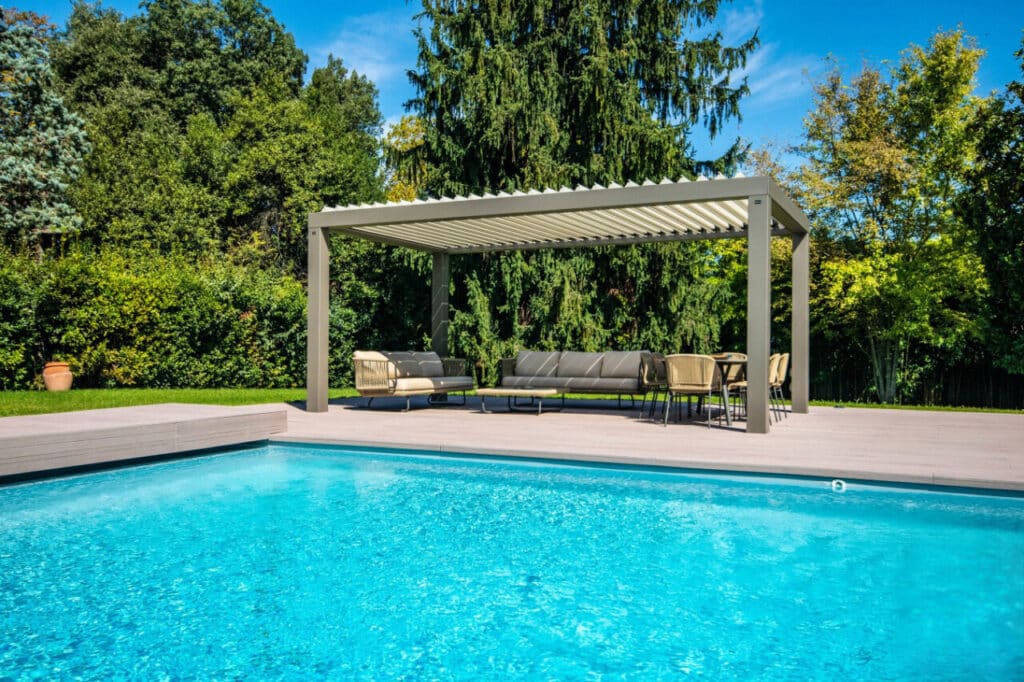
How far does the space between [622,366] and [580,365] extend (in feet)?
2.29

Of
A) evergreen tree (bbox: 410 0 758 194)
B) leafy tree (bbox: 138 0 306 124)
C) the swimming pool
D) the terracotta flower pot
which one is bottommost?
the swimming pool

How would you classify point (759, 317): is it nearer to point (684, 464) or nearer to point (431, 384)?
point (684, 464)

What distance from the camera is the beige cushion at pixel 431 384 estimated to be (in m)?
10.7

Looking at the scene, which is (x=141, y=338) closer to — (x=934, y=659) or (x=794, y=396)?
(x=794, y=396)

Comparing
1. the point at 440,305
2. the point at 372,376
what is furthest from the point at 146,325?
the point at 372,376

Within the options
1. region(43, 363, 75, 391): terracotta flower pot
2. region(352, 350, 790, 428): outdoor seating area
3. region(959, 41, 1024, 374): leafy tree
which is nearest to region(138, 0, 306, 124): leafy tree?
region(43, 363, 75, 391): terracotta flower pot

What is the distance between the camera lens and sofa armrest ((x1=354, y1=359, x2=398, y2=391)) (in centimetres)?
1047

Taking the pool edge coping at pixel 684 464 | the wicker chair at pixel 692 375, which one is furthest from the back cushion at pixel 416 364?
the wicker chair at pixel 692 375

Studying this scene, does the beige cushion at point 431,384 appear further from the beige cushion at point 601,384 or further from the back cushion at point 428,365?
the beige cushion at point 601,384

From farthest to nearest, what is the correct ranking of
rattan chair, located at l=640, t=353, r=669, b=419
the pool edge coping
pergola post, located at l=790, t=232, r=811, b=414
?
1. pergola post, located at l=790, t=232, r=811, b=414
2. rattan chair, located at l=640, t=353, r=669, b=419
3. the pool edge coping

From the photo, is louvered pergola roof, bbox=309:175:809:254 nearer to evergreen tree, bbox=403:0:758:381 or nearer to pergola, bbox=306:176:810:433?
pergola, bbox=306:176:810:433

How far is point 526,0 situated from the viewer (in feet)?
54.2

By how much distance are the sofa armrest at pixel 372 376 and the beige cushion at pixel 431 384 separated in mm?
135

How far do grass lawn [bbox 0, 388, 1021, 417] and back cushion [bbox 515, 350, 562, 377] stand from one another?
2.82 meters
